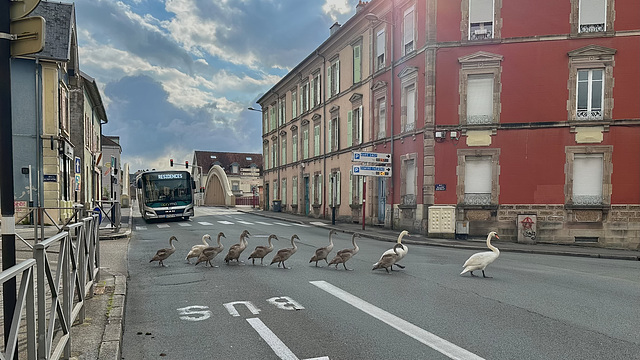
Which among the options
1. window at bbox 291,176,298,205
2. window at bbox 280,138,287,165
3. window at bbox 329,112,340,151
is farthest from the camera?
window at bbox 280,138,287,165

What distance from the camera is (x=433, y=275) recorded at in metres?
9.25

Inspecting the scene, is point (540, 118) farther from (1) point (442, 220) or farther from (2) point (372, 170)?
(2) point (372, 170)

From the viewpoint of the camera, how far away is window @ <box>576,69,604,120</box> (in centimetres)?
1816

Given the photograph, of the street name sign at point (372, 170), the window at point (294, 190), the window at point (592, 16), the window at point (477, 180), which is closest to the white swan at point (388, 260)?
the window at point (477, 180)

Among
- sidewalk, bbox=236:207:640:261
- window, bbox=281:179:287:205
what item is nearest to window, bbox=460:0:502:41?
sidewalk, bbox=236:207:640:261

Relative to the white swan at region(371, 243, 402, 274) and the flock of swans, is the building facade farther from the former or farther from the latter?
the white swan at region(371, 243, 402, 274)

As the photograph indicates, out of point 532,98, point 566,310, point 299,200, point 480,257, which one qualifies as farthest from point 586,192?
point 299,200

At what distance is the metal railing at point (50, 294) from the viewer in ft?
8.76

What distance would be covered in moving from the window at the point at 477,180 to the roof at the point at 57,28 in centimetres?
1945

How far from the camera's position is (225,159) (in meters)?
88.4

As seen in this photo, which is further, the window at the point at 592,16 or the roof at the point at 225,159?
the roof at the point at 225,159

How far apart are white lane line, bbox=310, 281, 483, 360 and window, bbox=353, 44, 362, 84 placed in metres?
21.0

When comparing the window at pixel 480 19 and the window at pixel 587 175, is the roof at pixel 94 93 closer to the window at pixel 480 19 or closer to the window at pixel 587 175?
the window at pixel 480 19

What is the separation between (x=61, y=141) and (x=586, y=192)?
951 inches
